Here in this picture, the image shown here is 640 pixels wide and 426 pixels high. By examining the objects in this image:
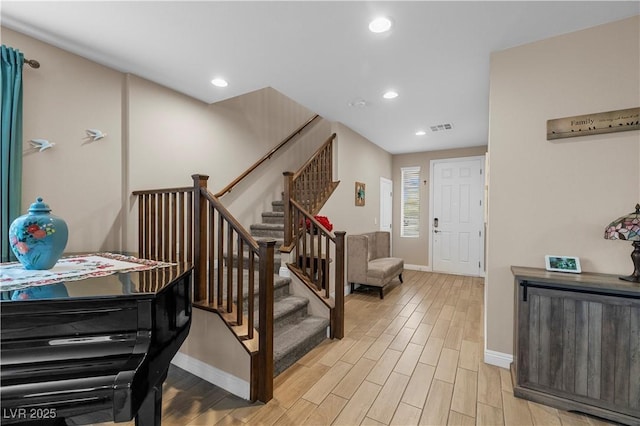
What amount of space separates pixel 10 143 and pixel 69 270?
1.33m

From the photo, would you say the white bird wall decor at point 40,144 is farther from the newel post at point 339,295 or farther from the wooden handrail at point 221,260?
the newel post at point 339,295

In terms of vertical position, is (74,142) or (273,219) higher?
(74,142)

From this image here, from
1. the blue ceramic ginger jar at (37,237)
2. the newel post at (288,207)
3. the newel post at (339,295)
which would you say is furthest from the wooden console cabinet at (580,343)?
the blue ceramic ginger jar at (37,237)

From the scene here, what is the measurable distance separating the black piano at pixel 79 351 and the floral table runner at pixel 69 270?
0.12 metres

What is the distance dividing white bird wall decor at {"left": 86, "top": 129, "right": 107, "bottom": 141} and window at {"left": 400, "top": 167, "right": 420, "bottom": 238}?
5645 millimetres

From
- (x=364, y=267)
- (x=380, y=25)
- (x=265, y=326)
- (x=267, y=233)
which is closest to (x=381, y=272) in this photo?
(x=364, y=267)

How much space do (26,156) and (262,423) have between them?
2666 millimetres

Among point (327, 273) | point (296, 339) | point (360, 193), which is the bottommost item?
point (296, 339)

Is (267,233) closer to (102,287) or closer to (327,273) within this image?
(327,273)

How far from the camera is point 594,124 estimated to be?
6.77ft

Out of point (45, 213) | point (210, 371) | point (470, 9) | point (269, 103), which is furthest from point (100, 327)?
point (269, 103)

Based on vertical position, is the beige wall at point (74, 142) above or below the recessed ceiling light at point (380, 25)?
below

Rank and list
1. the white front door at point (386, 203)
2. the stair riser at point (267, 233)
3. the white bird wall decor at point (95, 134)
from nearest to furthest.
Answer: the white bird wall decor at point (95, 134) → the stair riser at point (267, 233) → the white front door at point (386, 203)

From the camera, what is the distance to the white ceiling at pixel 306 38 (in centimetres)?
192
